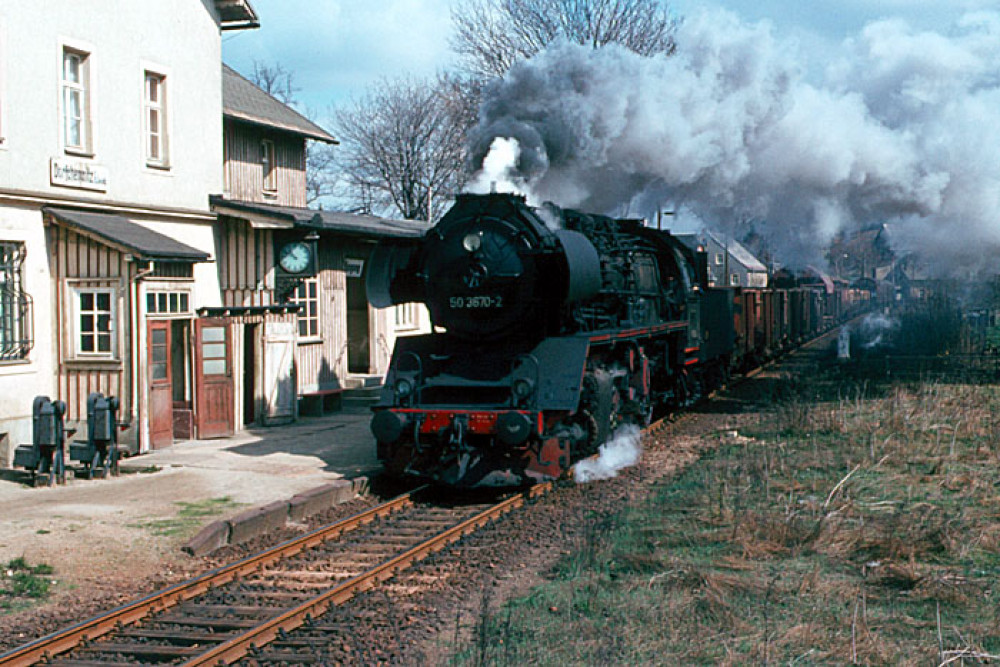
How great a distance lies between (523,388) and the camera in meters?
10.0

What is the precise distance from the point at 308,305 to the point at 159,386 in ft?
14.6

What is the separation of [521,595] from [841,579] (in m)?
2.24

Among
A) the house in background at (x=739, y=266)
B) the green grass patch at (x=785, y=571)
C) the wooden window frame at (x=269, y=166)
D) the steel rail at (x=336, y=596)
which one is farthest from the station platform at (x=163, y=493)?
the house in background at (x=739, y=266)

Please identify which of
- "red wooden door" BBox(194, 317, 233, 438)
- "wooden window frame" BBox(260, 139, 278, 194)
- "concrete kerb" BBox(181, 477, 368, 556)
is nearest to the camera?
"concrete kerb" BBox(181, 477, 368, 556)

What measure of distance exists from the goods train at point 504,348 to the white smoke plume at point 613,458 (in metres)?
0.28

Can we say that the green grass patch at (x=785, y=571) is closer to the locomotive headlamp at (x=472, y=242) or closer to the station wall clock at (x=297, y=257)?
the locomotive headlamp at (x=472, y=242)

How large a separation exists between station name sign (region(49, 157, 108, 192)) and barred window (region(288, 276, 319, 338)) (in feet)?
14.4

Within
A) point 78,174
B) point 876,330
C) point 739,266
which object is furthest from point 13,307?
point 739,266

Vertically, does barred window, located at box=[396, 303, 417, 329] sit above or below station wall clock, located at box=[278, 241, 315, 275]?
below

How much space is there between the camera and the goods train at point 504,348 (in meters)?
9.98

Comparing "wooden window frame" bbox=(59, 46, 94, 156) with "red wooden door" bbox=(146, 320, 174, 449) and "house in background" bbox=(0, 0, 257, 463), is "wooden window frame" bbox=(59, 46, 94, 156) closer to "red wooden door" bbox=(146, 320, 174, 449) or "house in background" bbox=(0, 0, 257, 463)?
"house in background" bbox=(0, 0, 257, 463)

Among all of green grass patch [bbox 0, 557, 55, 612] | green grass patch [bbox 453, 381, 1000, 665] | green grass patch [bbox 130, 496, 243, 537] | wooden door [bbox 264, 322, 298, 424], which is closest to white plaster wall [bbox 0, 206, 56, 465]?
green grass patch [bbox 130, 496, 243, 537]

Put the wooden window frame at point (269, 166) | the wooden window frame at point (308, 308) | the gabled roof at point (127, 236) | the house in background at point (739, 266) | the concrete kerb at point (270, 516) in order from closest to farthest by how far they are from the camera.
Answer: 1. the concrete kerb at point (270, 516)
2. the gabled roof at point (127, 236)
3. the wooden window frame at point (308, 308)
4. the wooden window frame at point (269, 166)
5. the house in background at point (739, 266)

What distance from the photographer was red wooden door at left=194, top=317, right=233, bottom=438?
14086 millimetres
